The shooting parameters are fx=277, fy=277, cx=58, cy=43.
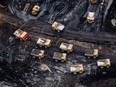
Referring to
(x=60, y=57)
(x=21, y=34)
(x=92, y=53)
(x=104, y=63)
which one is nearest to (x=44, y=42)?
(x=60, y=57)

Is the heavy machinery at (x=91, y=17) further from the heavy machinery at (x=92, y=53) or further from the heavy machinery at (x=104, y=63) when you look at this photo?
the heavy machinery at (x=104, y=63)

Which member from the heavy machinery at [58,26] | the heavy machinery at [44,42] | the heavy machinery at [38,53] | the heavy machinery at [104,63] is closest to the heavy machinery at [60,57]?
the heavy machinery at [38,53]

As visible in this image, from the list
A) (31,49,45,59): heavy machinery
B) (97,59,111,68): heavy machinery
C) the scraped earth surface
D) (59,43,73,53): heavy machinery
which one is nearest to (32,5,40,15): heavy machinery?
the scraped earth surface

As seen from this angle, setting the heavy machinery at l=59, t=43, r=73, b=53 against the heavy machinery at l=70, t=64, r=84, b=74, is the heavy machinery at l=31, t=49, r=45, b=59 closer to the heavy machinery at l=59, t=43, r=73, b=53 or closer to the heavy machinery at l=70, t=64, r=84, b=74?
the heavy machinery at l=59, t=43, r=73, b=53

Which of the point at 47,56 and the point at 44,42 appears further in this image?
the point at 44,42

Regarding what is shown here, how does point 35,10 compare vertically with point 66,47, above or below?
above

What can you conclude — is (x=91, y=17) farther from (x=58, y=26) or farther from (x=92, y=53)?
(x=92, y=53)

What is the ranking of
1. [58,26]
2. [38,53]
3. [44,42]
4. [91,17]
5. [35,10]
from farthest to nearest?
1. [35,10]
2. [91,17]
3. [58,26]
4. [44,42]
5. [38,53]
